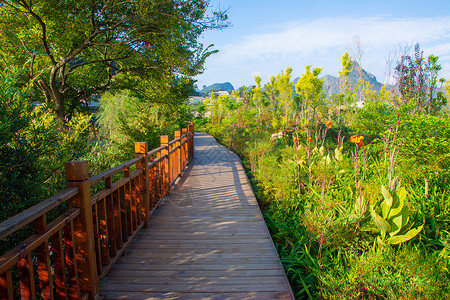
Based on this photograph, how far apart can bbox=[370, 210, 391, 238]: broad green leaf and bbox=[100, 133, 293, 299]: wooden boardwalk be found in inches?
40.5

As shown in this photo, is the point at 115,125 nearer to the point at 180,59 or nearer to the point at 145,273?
the point at 180,59

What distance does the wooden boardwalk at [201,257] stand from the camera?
→ 2.30m

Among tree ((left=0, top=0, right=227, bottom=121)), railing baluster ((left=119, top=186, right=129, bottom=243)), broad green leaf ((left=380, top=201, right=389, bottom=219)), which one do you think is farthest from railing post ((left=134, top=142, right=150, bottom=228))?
tree ((left=0, top=0, right=227, bottom=121))

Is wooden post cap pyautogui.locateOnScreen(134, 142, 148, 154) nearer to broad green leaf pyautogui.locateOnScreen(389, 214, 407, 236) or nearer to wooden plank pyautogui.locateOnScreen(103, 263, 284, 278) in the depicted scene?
wooden plank pyautogui.locateOnScreen(103, 263, 284, 278)

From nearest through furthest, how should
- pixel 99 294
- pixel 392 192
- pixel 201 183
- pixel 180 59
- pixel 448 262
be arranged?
pixel 99 294
pixel 448 262
pixel 392 192
pixel 201 183
pixel 180 59

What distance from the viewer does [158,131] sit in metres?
9.61

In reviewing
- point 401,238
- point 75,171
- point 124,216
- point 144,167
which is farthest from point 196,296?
point 401,238

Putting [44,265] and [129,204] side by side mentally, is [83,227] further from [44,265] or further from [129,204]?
[129,204]

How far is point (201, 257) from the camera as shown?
2852mm

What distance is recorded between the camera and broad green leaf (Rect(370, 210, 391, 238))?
8.54ft

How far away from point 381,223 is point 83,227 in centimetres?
260

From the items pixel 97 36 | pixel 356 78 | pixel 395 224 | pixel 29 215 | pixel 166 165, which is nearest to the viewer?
pixel 29 215

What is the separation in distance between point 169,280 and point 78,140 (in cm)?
208

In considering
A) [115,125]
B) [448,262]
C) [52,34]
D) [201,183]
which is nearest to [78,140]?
[201,183]
